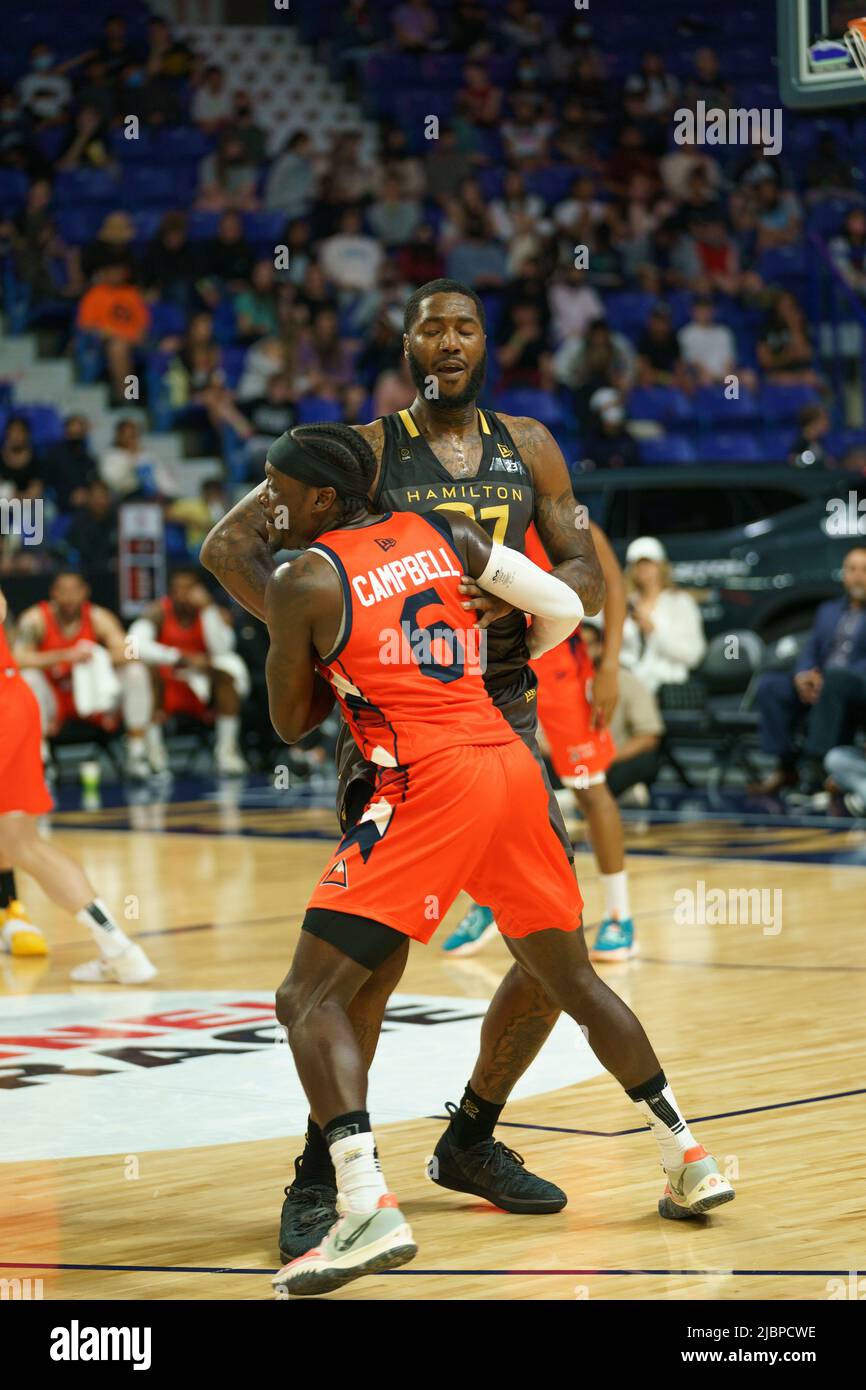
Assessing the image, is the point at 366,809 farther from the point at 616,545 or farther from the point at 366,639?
the point at 616,545

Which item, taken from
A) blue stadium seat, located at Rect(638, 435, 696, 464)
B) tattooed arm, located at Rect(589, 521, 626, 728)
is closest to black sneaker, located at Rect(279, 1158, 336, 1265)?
tattooed arm, located at Rect(589, 521, 626, 728)

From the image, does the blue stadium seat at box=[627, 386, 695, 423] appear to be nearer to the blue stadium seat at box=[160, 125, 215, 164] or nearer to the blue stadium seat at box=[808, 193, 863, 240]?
the blue stadium seat at box=[808, 193, 863, 240]

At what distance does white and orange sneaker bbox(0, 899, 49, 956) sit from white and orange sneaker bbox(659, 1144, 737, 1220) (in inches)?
187

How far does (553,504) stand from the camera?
529 cm

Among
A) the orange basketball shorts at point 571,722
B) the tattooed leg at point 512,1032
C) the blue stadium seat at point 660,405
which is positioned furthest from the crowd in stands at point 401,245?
the tattooed leg at point 512,1032

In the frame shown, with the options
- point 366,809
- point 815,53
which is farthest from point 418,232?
point 366,809

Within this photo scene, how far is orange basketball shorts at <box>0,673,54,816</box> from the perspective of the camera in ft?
27.2

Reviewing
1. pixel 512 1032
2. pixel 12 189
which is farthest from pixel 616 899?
pixel 12 189

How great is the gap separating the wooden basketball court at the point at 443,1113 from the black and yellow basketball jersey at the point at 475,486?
1.28m

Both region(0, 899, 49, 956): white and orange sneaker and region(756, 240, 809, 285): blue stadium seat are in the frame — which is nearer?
region(0, 899, 49, 956): white and orange sneaker

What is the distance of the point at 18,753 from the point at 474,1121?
12.1 feet

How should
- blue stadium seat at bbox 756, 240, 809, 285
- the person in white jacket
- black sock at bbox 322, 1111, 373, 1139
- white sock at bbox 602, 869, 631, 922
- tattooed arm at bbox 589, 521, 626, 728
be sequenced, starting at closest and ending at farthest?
black sock at bbox 322, 1111, 373, 1139 < tattooed arm at bbox 589, 521, 626, 728 < white sock at bbox 602, 869, 631, 922 < the person in white jacket < blue stadium seat at bbox 756, 240, 809, 285

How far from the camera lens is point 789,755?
1398 cm

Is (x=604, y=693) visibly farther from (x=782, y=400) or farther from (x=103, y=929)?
(x=782, y=400)
